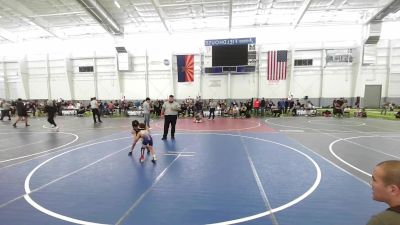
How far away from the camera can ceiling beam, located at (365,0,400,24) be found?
20138mm

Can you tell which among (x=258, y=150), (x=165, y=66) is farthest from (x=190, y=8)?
(x=258, y=150)

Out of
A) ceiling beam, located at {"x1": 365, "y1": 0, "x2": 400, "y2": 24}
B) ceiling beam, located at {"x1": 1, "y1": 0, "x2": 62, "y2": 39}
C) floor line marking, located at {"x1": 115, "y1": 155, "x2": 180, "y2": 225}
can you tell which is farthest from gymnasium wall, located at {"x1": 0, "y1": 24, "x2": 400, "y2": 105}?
floor line marking, located at {"x1": 115, "y1": 155, "x2": 180, "y2": 225}

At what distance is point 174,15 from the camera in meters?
24.6

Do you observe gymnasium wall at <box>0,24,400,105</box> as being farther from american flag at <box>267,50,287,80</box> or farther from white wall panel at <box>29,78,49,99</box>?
american flag at <box>267,50,287,80</box>

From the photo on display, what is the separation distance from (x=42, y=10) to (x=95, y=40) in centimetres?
767

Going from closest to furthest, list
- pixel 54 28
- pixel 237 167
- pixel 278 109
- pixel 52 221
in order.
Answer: pixel 52 221 < pixel 237 167 < pixel 278 109 < pixel 54 28

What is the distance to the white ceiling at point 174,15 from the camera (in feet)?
72.5

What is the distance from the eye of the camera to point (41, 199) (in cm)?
474

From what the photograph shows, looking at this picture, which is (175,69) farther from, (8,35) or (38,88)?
(8,35)

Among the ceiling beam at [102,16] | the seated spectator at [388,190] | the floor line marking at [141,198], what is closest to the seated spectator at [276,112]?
the floor line marking at [141,198]

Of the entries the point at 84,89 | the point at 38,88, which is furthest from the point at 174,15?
the point at 38,88

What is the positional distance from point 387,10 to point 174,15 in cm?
1979

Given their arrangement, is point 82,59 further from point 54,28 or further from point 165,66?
point 165,66

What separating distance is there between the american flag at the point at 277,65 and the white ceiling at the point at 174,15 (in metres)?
3.39
